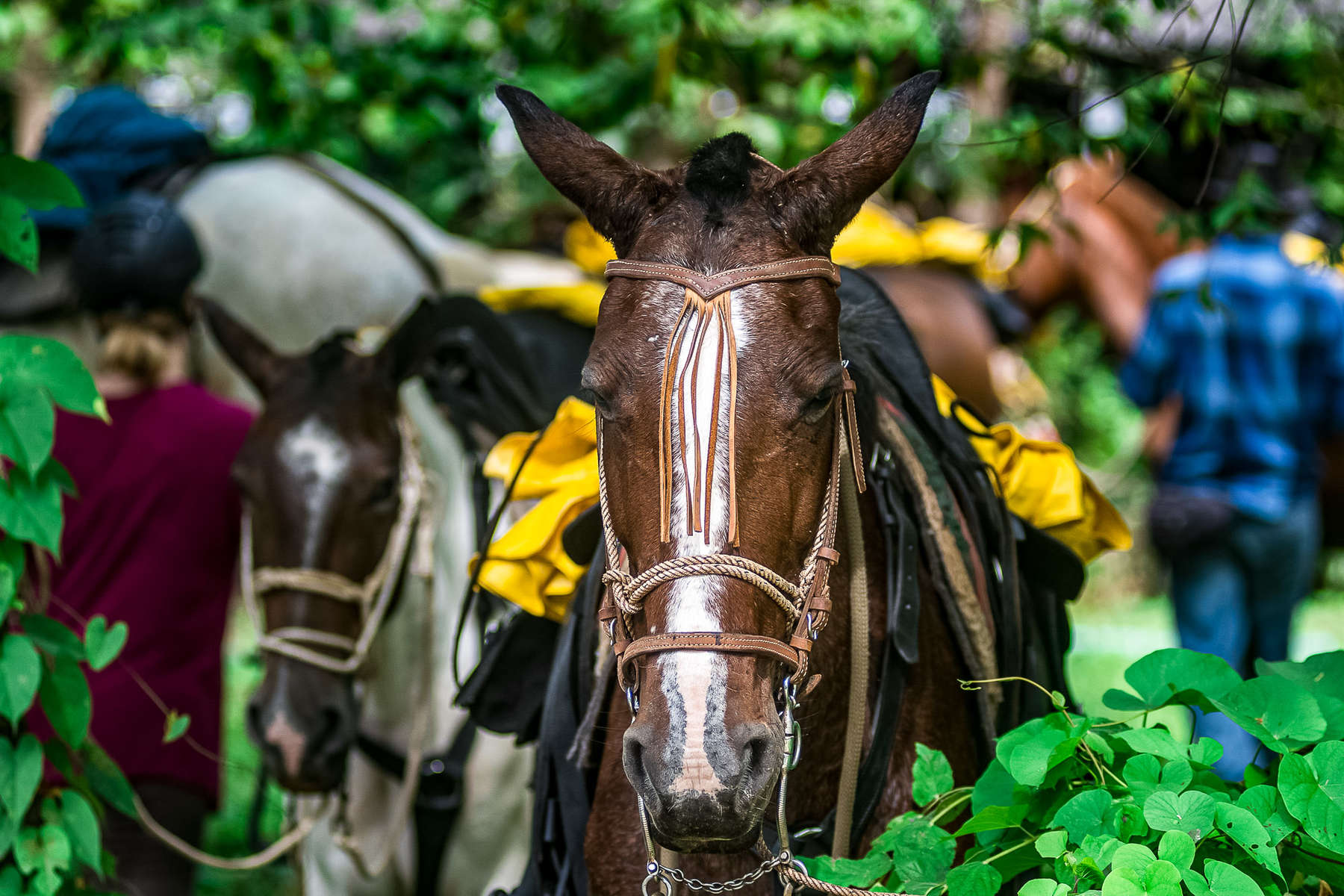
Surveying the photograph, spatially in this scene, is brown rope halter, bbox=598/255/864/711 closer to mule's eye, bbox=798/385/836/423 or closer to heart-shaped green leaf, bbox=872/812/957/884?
mule's eye, bbox=798/385/836/423

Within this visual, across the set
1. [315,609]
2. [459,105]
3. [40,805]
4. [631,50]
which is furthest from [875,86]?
[40,805]

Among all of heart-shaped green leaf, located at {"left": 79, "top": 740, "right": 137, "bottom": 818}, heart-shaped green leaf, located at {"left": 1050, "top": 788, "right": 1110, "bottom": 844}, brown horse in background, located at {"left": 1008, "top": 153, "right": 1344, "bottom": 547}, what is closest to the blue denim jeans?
brown horse in background, located at {"left": 1008, "top": 153, "right": 1344, "bottom": 547}

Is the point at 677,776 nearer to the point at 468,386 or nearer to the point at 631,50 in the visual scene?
the point at 468,386

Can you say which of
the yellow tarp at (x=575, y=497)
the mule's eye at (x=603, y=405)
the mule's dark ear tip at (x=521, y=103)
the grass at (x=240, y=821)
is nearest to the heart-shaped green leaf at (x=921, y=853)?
the mule's eye at (x=603, y=405)

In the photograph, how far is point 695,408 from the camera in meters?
1.68

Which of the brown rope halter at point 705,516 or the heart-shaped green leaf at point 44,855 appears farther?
the heart-shaped green leaf at point 44,855

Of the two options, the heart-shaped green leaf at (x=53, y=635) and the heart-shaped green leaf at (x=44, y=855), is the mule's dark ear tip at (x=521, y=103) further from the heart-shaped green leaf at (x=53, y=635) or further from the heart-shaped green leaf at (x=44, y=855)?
the heart-shaped green leaf at (x=44, y=855)

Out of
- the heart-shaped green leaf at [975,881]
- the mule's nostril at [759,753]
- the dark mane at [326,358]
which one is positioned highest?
the dark mane at [326,358]

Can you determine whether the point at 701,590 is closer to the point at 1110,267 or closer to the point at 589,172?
the point at 589,172

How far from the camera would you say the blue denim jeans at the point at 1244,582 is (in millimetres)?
5074

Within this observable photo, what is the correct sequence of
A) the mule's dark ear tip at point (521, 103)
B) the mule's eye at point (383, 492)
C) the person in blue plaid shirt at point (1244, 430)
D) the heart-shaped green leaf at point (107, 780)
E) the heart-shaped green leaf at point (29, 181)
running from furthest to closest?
1. the person in blue plaid shirt at point (1244, 430)
2. the mule's eye at point (383, 492)
3. the heart-shaped green leaf at point (107, 780)
4. the heart-shaped green leaf at point (29, 181)
5. the mule's dark ear tip at point (521, 103)

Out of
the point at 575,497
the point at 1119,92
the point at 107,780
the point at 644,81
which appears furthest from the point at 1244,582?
the point at 107,780

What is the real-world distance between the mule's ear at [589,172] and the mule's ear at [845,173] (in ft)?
0.68

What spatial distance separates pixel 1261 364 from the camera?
5.05 meters
